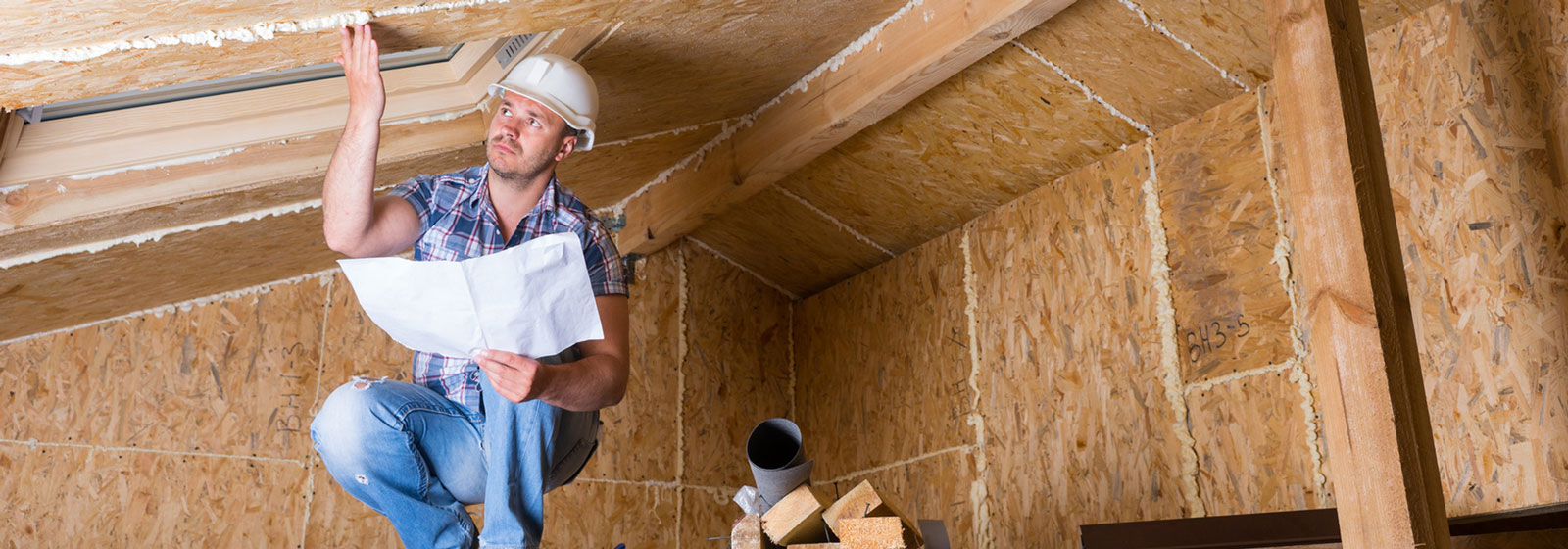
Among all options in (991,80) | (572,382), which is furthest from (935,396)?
(572,382)

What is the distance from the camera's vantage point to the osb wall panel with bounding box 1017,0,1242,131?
3.21 metres

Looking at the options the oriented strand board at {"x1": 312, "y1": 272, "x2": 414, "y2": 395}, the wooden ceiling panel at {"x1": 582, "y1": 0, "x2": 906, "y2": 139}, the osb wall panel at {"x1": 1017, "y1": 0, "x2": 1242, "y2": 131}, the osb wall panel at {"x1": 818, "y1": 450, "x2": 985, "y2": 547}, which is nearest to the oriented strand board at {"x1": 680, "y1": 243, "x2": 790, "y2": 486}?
the osb wall panel at {"x1": 818, "y1": 450, "x2": 985, "y2": 547}

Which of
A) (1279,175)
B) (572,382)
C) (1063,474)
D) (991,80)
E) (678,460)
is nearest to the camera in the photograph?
(572,382)

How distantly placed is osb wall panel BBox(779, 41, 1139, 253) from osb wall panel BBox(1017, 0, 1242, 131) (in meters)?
0.07

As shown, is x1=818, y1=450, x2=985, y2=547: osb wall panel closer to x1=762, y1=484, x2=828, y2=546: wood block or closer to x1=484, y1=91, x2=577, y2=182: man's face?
x1=762, y1=484, x2=828, y2=546: wood block

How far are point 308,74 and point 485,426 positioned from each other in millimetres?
1169

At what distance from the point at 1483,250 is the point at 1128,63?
1049 millimetres

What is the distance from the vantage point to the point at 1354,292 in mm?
2002

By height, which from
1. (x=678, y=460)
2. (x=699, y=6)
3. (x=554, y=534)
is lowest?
(x=554, y=534)

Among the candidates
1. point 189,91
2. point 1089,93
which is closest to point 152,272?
point 189,91

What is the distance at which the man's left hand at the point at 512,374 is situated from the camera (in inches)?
82.8

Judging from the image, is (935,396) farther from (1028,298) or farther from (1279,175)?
(1279,175)

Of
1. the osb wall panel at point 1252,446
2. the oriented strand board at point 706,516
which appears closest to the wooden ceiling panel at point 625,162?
the oriented strand board at point 706,516

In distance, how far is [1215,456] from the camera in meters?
3.38
